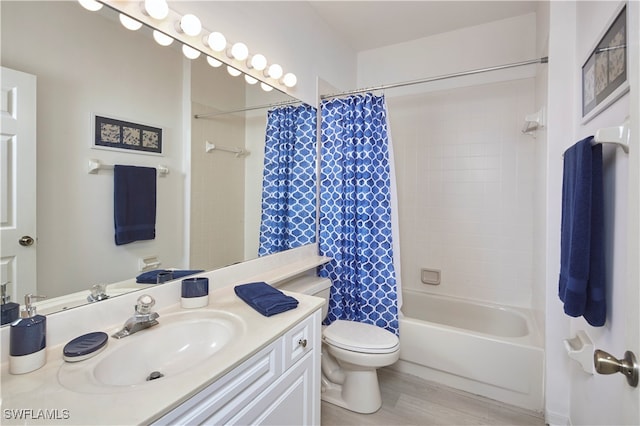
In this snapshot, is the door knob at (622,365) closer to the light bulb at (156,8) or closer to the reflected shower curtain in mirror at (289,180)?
the reflected shower curtain in mirror at (289,180)

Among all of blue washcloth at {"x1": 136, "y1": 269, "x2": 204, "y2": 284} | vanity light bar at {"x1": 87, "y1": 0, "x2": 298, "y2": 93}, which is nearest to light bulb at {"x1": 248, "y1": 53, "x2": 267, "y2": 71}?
vanity light bar at {"x1": 87, "y1": 0, "x2": 298, "y2": 93}

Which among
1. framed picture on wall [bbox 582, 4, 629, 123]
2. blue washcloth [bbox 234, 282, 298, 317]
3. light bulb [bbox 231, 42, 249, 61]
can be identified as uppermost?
light bulb [bbox 231, 42, 249, 61]

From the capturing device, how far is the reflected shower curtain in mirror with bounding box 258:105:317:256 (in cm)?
196

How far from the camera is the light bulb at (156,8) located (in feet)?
3.77

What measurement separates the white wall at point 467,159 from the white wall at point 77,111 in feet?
6.99

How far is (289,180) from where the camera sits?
217 centimetres

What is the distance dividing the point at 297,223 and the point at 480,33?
214 centimetres

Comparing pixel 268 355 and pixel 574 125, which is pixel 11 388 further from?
pixel 574 125

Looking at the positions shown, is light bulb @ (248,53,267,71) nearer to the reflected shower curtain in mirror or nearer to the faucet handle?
the reflected shower curtain in mirror

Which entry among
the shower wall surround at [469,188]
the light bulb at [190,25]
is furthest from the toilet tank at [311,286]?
the light bulb at [190,25]

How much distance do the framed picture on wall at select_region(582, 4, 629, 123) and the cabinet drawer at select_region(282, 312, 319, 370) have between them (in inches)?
53.8

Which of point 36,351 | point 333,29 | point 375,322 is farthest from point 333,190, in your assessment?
point 36,351

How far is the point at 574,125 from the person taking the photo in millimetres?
1576

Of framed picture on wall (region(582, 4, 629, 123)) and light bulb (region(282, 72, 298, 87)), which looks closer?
framed picture on wall (region(582, 4, 629, 123))
